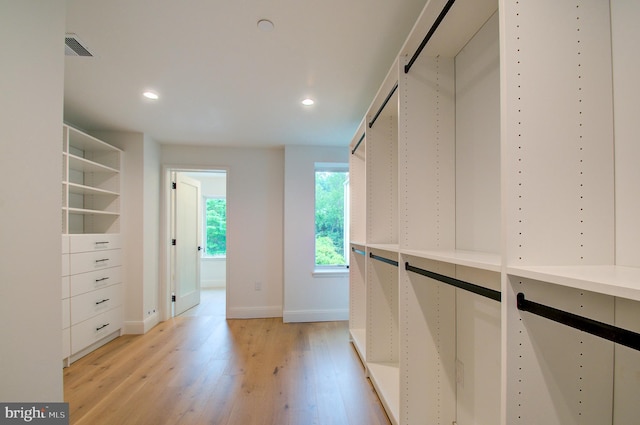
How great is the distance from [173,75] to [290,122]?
3.88ft

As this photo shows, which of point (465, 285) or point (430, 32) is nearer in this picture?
point (465, 285)

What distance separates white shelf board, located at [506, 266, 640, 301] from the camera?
1.48 ft

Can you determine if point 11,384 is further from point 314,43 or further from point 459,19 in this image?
point 459,19

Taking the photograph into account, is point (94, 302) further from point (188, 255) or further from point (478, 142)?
point (478, 142)

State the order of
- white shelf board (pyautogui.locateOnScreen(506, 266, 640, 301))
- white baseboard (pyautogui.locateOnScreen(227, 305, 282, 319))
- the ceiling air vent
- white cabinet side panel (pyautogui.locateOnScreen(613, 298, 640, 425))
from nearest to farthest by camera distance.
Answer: white shelf board (pyautogui.locateOnScreen(506, 266, 640, 301)) < white cabinet side panel (pyautogui.locateOnScreen(613, 298, 640, 425)) < the ceiling air vent < white baseboard (pyautogui.locateOnScreen(227, 305, 282, 319))

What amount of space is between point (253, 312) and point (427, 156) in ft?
10.5

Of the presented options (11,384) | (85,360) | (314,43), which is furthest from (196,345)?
(314,43)

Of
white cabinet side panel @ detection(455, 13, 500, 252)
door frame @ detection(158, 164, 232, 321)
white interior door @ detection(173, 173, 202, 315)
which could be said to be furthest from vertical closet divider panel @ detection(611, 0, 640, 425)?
white interior door @ detection(173, 173, 202, 315)

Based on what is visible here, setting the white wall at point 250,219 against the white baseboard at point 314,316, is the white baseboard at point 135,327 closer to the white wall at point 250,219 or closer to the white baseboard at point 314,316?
the white wall at point 250,219

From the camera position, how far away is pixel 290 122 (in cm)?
286

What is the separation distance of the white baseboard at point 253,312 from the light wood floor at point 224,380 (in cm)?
43

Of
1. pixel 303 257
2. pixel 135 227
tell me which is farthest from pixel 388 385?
pixel 135 227

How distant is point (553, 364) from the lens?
673 mm

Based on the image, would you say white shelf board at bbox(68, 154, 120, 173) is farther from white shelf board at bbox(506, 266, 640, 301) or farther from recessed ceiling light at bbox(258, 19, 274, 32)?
white shelf board at bbox(506, 266, 640, 301)
